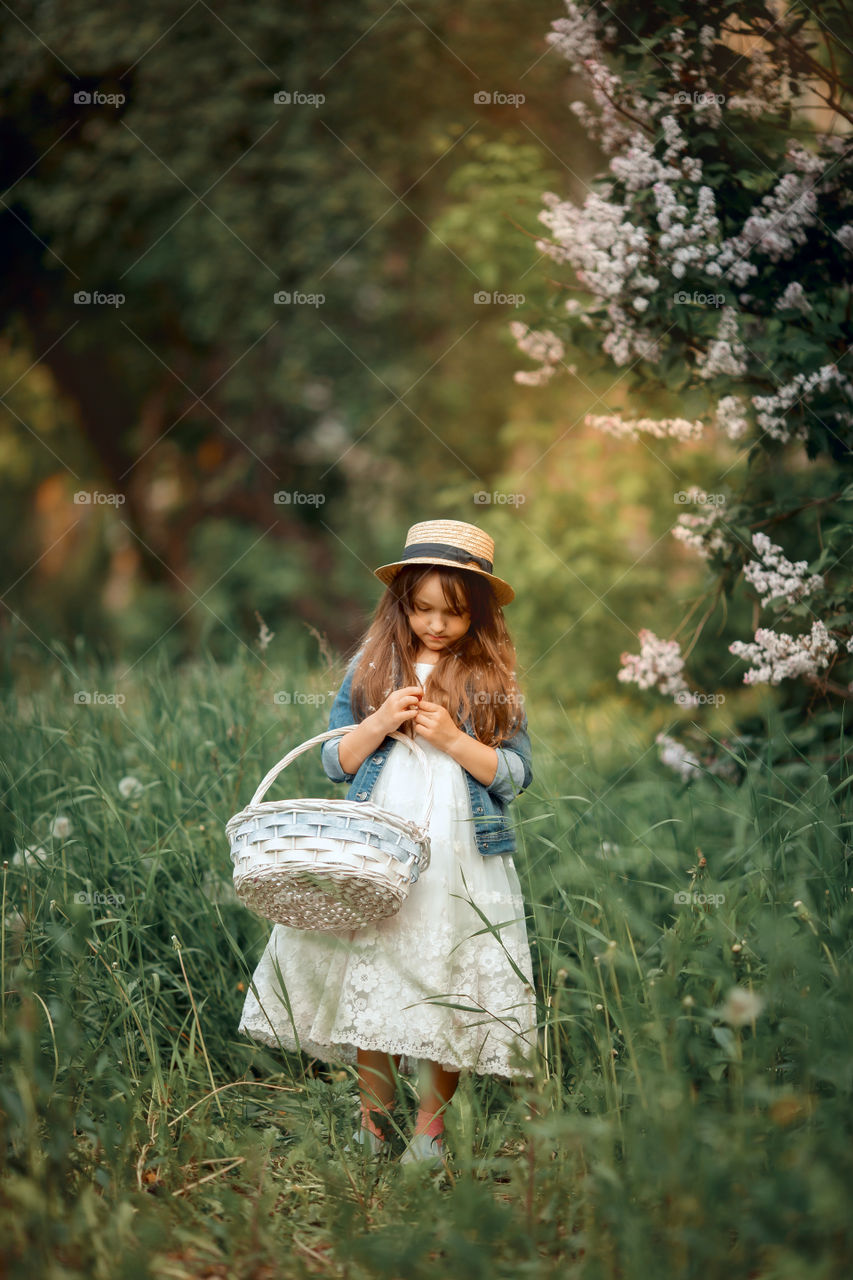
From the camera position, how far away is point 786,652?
2809 millimetres

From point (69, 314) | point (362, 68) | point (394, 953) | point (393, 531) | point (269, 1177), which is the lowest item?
point (269, 1177)

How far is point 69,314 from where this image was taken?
7.46 meters

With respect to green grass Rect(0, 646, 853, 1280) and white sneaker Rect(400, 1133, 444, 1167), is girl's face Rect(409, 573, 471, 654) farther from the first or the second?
white sneaker Rect(400, 1133, 444, 1167)

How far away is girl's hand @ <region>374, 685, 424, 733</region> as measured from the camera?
2129 millimetres

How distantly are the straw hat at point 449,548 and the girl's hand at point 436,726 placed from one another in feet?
1.02

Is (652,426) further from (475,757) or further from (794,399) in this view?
(475,757)

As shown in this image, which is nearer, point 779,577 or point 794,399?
point 779,577

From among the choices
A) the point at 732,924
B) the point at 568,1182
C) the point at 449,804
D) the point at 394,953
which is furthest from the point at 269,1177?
the point at 732,924

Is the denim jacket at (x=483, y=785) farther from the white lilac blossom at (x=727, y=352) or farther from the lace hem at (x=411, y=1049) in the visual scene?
the white lilac blossom at (x=727, y=352)

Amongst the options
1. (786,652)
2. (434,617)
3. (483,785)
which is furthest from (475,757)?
(786,652)

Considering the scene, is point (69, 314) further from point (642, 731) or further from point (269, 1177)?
point (269, 1177)

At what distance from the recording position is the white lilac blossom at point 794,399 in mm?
2885

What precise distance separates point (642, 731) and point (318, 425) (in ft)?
16.3

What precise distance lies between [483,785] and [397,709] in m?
0.27
